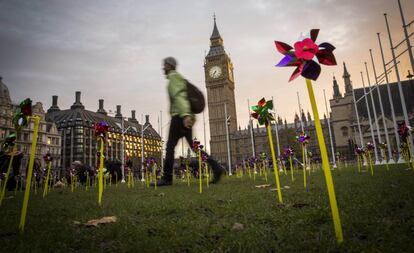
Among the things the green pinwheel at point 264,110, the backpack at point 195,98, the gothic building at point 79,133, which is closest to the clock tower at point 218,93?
the gothic building at point 79,133

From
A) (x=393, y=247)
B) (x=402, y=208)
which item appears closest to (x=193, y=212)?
(x=393, y=247)

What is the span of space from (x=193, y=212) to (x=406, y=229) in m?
2.70

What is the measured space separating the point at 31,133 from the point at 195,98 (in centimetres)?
6856

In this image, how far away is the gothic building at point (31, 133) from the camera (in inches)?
2048

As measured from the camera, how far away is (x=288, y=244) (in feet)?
7.86

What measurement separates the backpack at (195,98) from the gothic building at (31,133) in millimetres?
54694

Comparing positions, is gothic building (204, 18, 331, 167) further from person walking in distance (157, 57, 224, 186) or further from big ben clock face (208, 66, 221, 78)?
person walking in distance (157, 57, 224, 186)

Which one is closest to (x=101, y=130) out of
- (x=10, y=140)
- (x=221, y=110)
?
(x=10, y=140)

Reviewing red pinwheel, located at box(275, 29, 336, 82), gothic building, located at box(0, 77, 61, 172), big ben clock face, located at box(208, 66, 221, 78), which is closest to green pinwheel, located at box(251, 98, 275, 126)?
red pinwheel, located at box(275, 29, 336, 82)

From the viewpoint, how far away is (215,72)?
104 metres

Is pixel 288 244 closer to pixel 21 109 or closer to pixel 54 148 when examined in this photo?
pixel 21 109

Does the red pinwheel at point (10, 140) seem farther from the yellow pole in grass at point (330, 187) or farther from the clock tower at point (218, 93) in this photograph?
the clock tower at point (218, 93)

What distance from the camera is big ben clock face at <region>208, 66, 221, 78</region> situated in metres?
104

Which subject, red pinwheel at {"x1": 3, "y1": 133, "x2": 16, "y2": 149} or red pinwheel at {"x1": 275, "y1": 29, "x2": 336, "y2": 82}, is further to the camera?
red pinwheel at {"x1": 3, "y1": 133, "x2": 16, "y2": 149}
